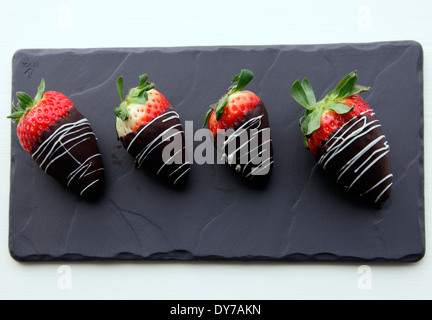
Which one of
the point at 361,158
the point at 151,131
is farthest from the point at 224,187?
the point at 361,158

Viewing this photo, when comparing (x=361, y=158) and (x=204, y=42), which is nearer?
(x=361, y=158)

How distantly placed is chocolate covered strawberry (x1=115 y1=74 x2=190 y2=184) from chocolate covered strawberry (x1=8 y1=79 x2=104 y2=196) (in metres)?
0.11

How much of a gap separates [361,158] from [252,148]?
0.88 ft

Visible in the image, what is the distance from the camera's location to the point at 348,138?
1.00 metres

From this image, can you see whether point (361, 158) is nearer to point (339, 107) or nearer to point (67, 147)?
point (339, 107)

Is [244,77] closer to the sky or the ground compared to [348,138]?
closer to the sky

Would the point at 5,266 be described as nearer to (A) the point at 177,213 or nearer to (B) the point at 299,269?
(A) the point at 177,213

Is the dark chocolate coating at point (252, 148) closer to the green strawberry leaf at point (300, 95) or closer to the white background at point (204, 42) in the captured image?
the green strawberry leaf at point (300, 95)

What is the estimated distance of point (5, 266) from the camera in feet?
3.89

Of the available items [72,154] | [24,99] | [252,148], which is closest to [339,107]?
[252,148]

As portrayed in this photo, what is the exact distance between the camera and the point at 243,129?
1.03 m

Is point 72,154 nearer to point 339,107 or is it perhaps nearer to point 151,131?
point 151,131

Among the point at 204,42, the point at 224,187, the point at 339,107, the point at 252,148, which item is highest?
the point at 204,42

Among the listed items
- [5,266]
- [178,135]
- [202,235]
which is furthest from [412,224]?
[5,266]
